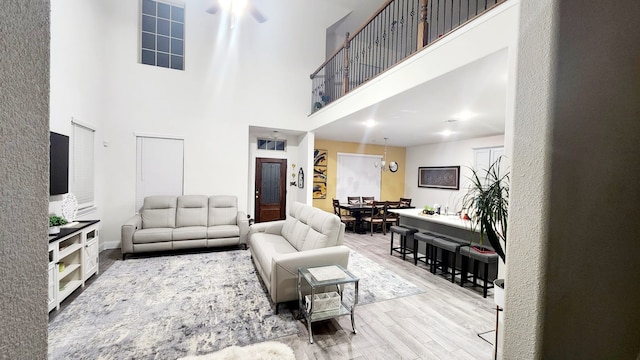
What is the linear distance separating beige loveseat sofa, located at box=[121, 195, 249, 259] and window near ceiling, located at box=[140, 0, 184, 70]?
270 cm

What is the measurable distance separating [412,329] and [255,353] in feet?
4.70

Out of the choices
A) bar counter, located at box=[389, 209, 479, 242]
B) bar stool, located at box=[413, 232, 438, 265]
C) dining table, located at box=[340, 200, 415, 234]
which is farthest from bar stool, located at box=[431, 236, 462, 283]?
dining table, located at box=[340, 200, 415, 234]

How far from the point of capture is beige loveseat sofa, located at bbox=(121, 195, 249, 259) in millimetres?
4215

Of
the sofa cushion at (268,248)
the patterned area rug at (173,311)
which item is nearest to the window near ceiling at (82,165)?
the patterned area rug at (173,311)

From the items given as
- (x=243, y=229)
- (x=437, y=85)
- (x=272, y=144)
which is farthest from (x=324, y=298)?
(x=272, y=144)

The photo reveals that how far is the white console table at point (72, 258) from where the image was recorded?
2545mm

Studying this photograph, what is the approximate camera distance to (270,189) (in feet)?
22.0

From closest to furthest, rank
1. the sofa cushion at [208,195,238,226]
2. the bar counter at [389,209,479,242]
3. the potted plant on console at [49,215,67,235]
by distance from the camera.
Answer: the potted plant on console at [49,215,67,235] < the bar counter at [389,209,479,242] < the sofa cushion at [208,195,238,226]

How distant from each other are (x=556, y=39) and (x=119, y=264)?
5194 mm

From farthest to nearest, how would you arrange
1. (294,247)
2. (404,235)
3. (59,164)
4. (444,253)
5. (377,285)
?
1. (404,235)
2. (444,253)
3. (294,247)
4. (377,285)
5. (59,164)

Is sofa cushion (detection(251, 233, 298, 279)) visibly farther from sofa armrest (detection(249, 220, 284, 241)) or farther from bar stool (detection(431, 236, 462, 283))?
bar stool (detection(431, 236, 462, 283))

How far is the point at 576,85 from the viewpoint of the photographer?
956mm

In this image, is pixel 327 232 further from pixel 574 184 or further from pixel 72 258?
pixel 72 258

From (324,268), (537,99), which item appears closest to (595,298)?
(537,99)
